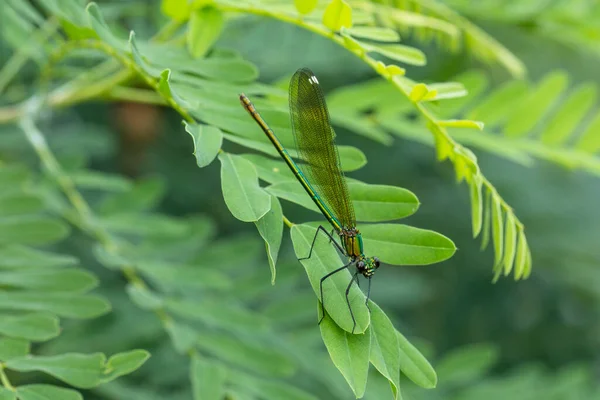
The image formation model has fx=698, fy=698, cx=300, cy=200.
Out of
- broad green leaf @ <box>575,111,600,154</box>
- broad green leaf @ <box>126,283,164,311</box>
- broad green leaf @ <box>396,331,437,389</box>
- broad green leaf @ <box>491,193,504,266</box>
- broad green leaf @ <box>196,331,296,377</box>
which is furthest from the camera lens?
broad green leaf @ <box>575,111,600,154</box>

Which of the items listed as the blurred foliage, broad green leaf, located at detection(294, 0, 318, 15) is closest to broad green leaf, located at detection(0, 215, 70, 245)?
the blurred foliage

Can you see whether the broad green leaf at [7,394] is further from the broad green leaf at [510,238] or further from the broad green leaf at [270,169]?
the broad green leaf at [510,238]

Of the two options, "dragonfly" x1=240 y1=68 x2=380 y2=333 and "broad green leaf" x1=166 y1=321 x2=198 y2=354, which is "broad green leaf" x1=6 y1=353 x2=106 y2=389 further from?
"dragonfly" x1=240 y1=68 x2=380 y2=333

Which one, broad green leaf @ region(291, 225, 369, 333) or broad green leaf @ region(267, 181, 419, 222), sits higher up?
broad green leaf @ region(267, 181, 419, 222)

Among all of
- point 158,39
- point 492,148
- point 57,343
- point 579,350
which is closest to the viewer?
point 158,39

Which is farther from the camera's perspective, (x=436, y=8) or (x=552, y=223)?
(x=552, y=223)

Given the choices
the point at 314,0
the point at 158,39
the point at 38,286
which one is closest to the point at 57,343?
the point at 38,286

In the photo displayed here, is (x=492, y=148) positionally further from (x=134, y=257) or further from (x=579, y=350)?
(x=579, y=350)
